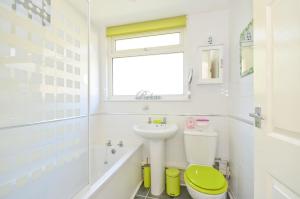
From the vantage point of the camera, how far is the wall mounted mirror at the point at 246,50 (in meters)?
1.18

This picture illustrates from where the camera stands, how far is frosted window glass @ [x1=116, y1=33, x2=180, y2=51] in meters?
2.19

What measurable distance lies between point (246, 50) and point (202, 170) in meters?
1.20

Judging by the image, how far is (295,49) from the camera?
525mm

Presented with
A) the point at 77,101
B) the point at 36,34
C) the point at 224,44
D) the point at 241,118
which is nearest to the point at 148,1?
the point at 224,44

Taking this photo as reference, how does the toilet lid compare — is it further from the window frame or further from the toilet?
the window frame

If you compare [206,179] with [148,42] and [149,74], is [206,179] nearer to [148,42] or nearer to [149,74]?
[149,74]

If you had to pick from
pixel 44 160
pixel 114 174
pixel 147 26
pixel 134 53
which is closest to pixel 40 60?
pixel 44 160

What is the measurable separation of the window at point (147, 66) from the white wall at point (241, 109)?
0.66 metres

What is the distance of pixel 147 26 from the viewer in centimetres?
216

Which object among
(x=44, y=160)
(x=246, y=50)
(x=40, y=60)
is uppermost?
(x=246, y=50)

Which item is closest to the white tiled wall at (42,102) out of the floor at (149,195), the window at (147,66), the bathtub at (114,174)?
the bathtub at (114,174)

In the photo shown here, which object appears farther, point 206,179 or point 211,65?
point 211,65

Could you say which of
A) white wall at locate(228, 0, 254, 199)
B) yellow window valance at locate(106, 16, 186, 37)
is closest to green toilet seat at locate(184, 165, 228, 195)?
white wall at locate(228, 0, 254, 199)

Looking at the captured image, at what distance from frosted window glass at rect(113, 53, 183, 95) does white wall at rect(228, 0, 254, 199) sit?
0.69m
